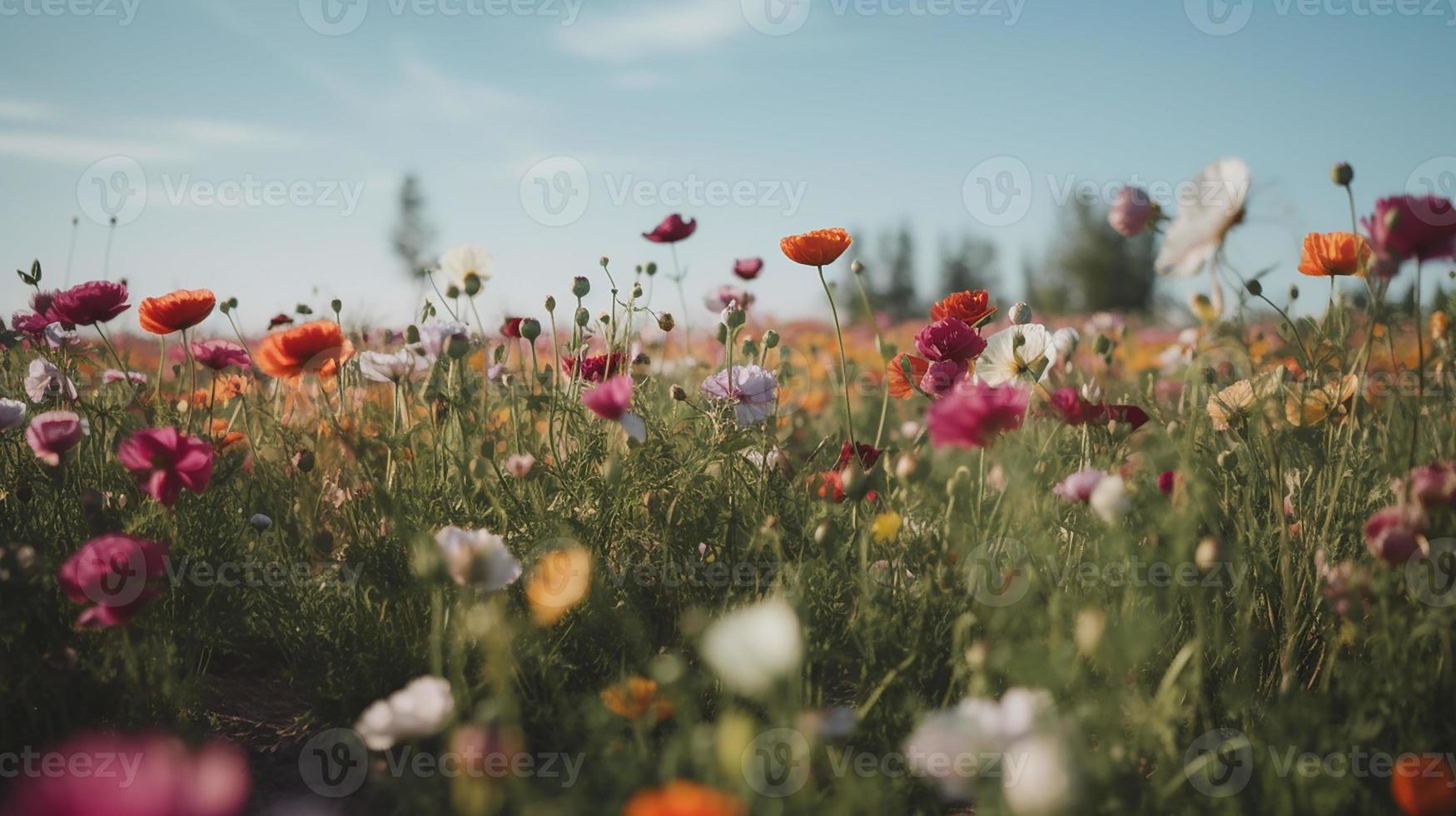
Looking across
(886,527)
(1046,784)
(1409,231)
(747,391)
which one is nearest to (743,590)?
(886,527)

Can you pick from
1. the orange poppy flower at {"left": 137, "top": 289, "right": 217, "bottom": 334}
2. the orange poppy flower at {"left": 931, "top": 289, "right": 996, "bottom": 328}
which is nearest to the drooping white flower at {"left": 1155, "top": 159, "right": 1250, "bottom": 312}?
the orange poppy flower at {"left": 931, "top": 289, "right": 996, "bottom": 328}

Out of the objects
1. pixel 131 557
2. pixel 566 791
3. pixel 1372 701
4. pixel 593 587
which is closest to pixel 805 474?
pixel 593 587

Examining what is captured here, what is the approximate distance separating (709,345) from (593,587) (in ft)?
13.6

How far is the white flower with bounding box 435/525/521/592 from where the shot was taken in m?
1.24

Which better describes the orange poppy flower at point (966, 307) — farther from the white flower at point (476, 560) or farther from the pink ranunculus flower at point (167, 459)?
the pink ranunculus flower at point (167, 459)

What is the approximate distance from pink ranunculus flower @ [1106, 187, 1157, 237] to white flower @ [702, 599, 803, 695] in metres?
1.08

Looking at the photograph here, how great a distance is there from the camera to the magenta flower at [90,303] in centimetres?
189

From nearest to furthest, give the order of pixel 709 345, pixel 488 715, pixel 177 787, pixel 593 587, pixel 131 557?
pixel 177 787 < pixel 488 715 < pixel 131 557 < pixel 593 587 < pixel 709 345

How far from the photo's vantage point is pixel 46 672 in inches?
52.9

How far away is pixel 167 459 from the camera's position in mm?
1461

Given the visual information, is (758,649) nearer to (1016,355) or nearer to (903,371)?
(1016,355)

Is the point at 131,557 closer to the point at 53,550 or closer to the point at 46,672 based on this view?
the point at 46,672

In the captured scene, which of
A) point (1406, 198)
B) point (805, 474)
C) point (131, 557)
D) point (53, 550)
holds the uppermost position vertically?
point (1406, 198)

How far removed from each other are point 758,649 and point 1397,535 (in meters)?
0.98
